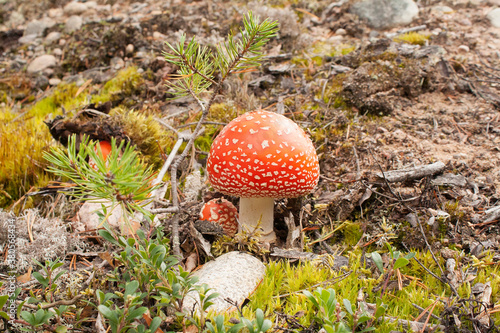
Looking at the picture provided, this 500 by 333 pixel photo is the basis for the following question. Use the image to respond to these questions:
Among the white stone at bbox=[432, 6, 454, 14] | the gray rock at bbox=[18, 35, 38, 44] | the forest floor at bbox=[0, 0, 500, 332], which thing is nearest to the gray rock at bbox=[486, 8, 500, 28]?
the forest floor at bbox=[0, 0, 500, 332]

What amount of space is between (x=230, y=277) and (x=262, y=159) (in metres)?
0.86

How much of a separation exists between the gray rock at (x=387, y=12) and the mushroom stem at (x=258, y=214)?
189 inches

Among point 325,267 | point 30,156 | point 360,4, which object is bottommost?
point 325,267

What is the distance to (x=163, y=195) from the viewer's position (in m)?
3.47

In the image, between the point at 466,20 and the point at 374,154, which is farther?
the point at 466,20

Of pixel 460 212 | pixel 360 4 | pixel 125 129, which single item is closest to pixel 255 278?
pixel 460 212

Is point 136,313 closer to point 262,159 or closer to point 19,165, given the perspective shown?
point 262,159

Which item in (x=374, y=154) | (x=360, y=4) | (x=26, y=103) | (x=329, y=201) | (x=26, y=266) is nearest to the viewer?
(x=26, y=266)

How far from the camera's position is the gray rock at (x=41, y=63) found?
6.75m

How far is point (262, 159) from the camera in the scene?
259 cm

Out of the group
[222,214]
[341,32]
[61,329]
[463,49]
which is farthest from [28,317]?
[341,32]

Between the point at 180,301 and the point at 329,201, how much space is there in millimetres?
1808

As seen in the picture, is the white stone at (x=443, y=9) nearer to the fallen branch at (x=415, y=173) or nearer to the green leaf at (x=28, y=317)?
the fallen branch at (x=415, y=173)

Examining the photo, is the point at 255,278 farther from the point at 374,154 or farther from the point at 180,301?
the point at 374,154
